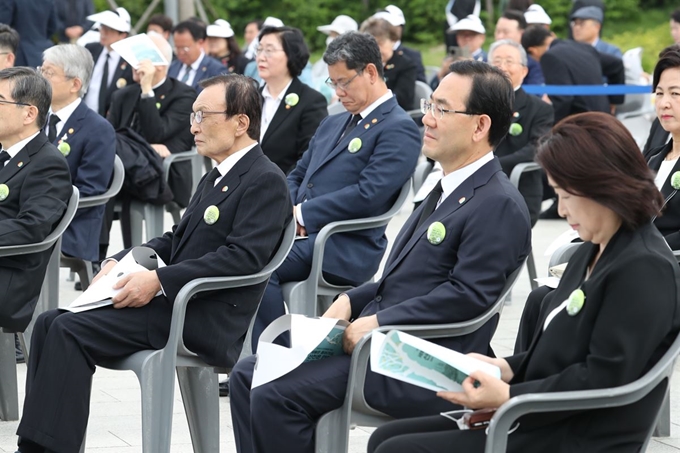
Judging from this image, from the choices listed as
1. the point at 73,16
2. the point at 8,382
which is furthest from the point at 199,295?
the point at 73,16

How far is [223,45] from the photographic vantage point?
39.3ft

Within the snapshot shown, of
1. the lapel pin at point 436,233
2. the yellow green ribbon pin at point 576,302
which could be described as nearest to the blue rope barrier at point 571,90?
the lapel pin at point 436,233

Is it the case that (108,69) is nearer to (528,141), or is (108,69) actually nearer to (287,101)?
(287,101)

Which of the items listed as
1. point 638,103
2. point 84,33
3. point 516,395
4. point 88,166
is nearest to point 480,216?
point 516,395

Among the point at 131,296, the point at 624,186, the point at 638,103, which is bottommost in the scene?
the point at 638,103

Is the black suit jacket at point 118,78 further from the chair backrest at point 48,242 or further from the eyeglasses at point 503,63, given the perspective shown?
the chair backrest at point 48,242

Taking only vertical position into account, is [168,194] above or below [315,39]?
above

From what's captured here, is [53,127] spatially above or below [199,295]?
below

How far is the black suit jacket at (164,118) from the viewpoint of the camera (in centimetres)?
748

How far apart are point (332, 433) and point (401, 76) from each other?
6.96 m

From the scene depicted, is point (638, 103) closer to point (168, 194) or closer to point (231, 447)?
point (168, 194)

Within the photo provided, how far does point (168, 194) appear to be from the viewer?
7.02 meters

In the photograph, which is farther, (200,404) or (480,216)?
(200,404)

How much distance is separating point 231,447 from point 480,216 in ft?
4.83
